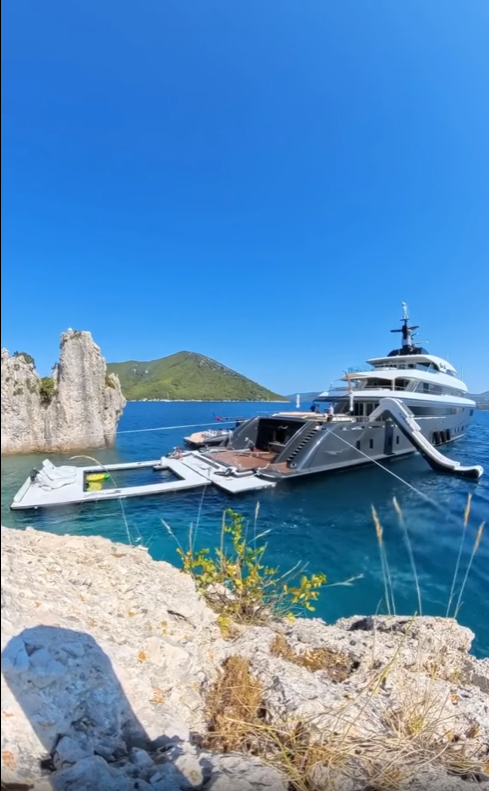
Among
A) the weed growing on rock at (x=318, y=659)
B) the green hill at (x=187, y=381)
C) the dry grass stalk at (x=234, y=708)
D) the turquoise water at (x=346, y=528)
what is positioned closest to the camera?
the dry grass stalk at (x=234, y=708)

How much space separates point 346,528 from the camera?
31.8ft

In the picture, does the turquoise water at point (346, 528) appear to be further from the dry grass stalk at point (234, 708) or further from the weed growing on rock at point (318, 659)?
the dry grass stalk at point (234, 708)

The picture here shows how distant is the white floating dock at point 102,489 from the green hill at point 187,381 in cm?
6424

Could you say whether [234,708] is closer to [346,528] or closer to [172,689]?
[172,689]

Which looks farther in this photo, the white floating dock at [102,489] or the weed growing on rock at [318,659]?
the white floating dock at [102,489]

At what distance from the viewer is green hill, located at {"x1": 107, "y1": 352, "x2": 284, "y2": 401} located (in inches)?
3482

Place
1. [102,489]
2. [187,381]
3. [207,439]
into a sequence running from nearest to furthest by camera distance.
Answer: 1. [102,489]
2. [207,439]
3. [187,381]

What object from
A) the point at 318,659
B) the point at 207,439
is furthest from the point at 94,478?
the point at 318,659

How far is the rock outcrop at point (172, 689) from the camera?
125 centimetres

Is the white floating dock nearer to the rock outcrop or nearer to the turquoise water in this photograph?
the turquoise water

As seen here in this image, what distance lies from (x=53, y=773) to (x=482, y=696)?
289cm

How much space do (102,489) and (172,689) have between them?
11.4 metres

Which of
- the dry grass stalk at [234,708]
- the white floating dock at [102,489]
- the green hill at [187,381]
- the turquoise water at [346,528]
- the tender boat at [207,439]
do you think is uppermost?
the green hill at [187,381]

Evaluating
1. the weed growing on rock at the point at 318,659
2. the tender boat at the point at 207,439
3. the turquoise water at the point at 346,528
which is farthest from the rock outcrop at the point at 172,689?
the tender boat at the point at 207,439
